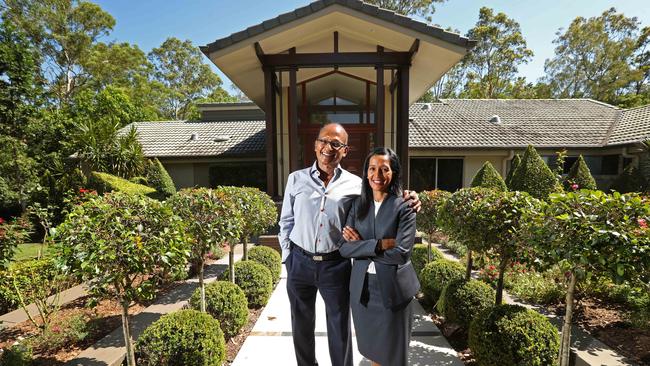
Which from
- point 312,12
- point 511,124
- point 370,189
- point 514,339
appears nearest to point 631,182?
point 511,124

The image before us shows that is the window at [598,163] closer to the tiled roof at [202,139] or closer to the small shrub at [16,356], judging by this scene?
the tiled roof at [202,139]

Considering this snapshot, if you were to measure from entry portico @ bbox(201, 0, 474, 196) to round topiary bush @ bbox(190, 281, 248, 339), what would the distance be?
15.7 feet

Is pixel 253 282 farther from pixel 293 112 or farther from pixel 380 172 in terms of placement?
pixel 293 112

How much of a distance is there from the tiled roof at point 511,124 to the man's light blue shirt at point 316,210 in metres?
10.3

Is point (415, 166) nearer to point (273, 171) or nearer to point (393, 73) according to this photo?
point (393, 73)

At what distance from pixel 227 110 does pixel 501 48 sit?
23.4m

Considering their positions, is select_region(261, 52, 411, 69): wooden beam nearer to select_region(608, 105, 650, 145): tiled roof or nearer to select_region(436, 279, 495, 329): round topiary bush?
select_region(436, 279, 495, 329): round topiary bush

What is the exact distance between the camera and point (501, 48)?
25.8 metres

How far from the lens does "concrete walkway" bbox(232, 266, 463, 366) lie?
10.1 ft

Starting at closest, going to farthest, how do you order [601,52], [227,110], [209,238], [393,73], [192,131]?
[209,238] < [393,73] < [192,131] < [227,110] < [601,52]

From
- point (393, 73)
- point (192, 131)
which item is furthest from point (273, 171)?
point (192, 131)

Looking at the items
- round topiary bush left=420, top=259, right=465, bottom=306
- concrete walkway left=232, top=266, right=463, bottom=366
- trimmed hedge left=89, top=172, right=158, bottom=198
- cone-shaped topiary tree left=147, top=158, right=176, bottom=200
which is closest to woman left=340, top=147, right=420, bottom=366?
concrete walkway left=232, top=266, right=463, bottom=366

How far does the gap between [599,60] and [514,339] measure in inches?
1456

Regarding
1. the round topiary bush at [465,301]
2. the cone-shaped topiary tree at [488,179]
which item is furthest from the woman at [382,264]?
the cone-shaped topiary tree at [488,179]
